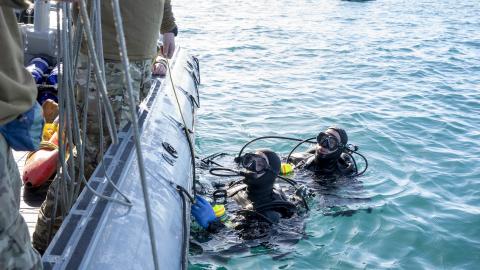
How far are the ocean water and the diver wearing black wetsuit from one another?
38 centimetres

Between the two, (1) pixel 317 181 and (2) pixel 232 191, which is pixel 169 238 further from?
(1) pixel 317 181

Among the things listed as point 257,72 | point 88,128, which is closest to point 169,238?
point 88,128

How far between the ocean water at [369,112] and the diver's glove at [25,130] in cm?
274

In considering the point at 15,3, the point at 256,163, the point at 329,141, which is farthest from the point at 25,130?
the point at 329,141

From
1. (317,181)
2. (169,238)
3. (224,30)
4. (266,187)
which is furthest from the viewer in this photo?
(224,30)

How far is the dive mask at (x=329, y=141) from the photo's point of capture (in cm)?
580

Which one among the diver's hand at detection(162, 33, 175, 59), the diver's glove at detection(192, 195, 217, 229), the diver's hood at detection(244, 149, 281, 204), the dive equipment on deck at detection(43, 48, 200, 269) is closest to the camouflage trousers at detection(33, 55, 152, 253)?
the dive equipment on deck at detection(43, 48, 200, 269)

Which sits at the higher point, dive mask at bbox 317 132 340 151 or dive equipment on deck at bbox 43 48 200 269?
dive equipment on deck at bbox 43 48 200 269

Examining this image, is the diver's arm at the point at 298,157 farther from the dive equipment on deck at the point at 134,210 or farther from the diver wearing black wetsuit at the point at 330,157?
the dive equipment on deck at the point at 134,210

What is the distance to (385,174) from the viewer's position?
22.1 feet

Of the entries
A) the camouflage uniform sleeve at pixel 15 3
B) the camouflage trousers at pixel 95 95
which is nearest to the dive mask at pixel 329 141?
the camouflage trousers at pixel 95 95

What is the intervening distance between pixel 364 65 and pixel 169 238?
9790mm

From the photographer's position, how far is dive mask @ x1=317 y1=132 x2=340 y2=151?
5805 millimetres

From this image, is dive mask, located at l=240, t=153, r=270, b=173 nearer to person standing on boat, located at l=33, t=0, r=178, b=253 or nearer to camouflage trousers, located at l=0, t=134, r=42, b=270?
person standing on boat, located at l=33, t=0, r=178, b=253
